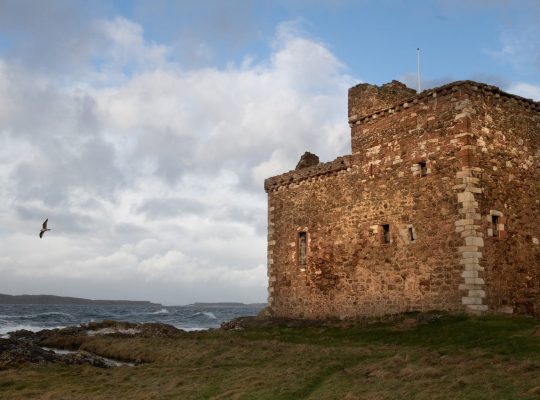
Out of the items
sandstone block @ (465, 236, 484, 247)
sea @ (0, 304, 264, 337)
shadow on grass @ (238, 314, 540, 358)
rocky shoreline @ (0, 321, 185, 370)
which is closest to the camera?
shadow on grass @ (238, 314, 540, 358)

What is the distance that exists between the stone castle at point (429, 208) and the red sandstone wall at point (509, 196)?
41mm

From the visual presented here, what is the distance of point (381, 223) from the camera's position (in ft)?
75.5

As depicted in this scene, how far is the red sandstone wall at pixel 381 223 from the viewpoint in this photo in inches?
807

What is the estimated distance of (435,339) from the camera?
16.8 metres

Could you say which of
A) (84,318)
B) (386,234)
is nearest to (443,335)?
(386,234)

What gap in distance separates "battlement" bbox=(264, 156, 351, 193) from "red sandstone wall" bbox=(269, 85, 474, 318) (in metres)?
0.29

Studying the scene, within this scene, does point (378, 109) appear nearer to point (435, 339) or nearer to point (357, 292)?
point (357, 292)

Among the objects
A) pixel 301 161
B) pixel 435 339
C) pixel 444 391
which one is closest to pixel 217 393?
pixel 444 391

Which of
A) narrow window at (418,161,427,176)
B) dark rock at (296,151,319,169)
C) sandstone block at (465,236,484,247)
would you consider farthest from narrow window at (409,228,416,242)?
dark rock at (296,151,319,169)

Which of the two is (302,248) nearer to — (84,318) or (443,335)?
(443,335)

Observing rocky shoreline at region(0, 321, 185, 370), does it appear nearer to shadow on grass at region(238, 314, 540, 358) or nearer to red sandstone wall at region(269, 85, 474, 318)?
shadow on grass at region(238, 314, 540, 358)

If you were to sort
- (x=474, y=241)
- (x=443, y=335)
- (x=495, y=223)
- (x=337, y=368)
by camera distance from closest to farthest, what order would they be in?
(x=337, y=368) < (x=443, y=335) < (x=474, y=241) < (x=495, y=223)

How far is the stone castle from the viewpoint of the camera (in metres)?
19.9

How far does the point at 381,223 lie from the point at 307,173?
212 inches
